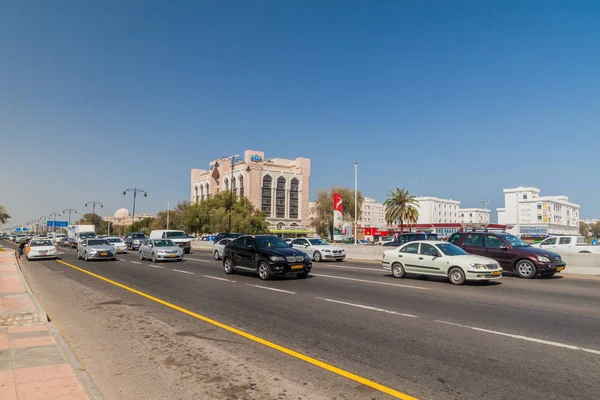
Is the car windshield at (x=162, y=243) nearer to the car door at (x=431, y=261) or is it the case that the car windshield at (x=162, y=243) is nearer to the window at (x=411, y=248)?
the window at (x=411, y=248)

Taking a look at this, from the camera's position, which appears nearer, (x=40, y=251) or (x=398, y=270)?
(x=398, y=270)

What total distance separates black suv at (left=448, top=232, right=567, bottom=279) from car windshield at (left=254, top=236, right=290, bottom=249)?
810 cm

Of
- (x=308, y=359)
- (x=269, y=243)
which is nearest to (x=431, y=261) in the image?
(x=269, y=243)

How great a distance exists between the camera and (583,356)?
6035mm

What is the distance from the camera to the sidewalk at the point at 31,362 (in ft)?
15.5

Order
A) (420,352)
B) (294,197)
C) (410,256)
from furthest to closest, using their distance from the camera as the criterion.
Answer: (294,197)
(410,256)
(420,352)


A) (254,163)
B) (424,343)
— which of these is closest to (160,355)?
(424,343)

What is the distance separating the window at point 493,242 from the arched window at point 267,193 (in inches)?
4333

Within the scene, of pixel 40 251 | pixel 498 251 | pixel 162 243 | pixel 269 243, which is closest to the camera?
pixel 269 243

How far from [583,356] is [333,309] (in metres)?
4.94

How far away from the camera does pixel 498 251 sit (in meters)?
17.7

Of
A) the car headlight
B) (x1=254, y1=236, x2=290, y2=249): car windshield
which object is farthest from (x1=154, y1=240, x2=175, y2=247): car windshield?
the car headlight

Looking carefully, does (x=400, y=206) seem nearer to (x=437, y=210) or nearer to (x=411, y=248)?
(x=411, y=248)

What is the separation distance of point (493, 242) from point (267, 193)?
11149cm
